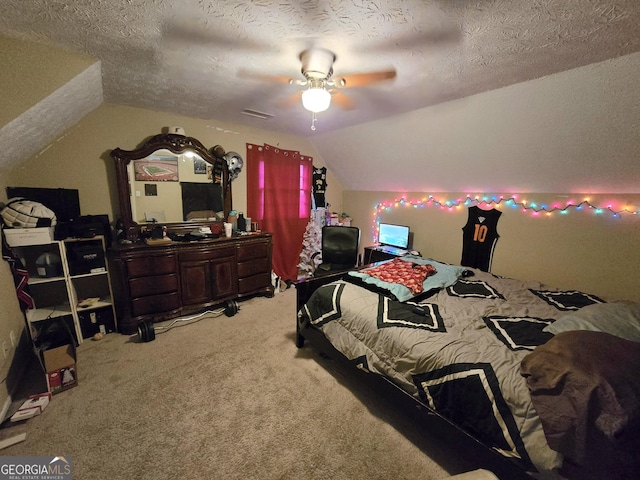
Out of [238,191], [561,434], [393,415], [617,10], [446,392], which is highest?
[617,10]

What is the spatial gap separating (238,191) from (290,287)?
5.58 feet

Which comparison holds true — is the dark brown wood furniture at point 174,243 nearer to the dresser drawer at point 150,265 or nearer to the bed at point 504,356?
the dresser drawer at point 150,265

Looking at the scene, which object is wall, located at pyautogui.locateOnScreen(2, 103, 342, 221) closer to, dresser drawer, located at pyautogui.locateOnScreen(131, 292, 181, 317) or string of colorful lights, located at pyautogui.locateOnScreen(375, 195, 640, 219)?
dresser drawer, located at pyautogui.locateOnScreen(131, 292, 181, 317)

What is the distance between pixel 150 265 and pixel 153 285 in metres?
0.22

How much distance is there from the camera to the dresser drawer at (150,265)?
262 cm

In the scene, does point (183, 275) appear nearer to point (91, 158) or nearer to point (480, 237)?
point (91, 158)

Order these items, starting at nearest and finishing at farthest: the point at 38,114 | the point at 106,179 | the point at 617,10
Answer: the point at 617,10
the point at 38,114
the point at 106,179

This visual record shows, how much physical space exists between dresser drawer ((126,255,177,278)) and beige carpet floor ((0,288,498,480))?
2.35ft

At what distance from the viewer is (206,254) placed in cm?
306

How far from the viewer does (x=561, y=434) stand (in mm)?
1035

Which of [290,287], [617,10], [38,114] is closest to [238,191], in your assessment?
[290,287]

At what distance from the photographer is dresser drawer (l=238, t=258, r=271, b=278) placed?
134 inches

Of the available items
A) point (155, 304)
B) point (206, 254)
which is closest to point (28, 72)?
point (206, 254)

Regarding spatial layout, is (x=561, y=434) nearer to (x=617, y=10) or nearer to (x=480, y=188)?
(x=617, y=10)
